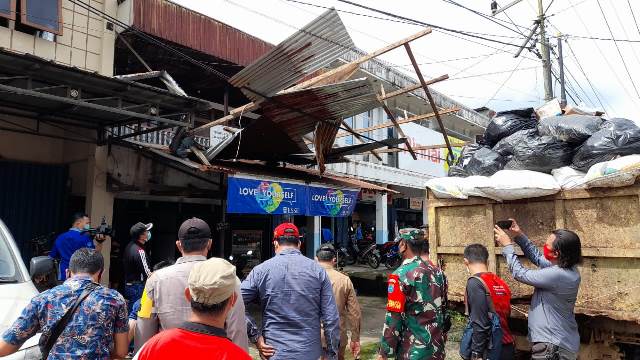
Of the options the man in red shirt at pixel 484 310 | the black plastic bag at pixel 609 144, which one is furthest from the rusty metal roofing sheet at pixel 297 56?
the man in red shirt at pixel 484 310

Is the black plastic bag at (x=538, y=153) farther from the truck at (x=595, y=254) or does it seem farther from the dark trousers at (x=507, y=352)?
the dark trousers at (x=507, y=352)

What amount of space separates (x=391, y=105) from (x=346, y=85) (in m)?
11.5

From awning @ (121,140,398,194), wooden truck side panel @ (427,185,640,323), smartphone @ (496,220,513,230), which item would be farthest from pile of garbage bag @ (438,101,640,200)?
awning @ (121,140,398,194)

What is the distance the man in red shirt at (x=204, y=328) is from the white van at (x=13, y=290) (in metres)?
1.53

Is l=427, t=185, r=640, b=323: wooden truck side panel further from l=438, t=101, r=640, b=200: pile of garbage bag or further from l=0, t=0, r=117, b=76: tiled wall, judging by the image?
l=0, t=0, r=117, b=76: tiled wall

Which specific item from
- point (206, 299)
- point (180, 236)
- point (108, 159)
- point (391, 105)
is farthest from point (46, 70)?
point (391, 105)

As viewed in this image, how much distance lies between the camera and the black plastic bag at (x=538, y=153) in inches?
167

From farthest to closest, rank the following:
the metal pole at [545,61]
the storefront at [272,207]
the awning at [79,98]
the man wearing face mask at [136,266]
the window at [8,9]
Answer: the metal pole at [545,61] → the storefront at [272,207] → the window at [8,9] → the awning at [79,98] → the man wearing face mask at [136,266]

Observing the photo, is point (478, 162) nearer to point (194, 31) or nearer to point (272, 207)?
point (272, 207)

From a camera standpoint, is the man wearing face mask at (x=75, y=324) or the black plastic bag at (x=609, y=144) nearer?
the man wearing face mask at (x=75, y=324)

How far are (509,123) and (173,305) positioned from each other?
4187mm

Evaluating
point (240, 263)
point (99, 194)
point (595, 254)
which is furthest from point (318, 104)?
point (240, 263)

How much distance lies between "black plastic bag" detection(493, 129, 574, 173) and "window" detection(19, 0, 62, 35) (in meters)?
7.70

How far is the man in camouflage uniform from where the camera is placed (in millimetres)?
3072
